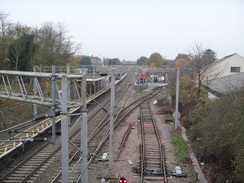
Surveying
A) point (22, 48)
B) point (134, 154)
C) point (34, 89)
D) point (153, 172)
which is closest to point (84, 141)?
point (34, 89)

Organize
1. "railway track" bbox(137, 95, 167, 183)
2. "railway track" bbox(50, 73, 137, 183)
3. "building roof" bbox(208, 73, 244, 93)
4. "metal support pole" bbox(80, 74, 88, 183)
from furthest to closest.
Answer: "building roof" bbox(208, 73, 244, 93) < "railway track" bbox(137, 95, 167, 183) < "railway track" bbox(50, 73, 137, 183) < "metal support pole" bbox(80, 74, 88, 183)

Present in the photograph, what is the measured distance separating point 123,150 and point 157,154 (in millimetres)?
1696

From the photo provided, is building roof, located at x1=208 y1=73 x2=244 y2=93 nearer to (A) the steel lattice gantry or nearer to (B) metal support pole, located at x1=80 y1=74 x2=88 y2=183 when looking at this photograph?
(B) metal support pole, located at x1=80 y1=74 x2=88 y2=183

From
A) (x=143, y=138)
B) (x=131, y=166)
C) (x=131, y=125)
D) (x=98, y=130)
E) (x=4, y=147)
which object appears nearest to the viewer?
(x=131, y=166)

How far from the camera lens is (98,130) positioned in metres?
16.0

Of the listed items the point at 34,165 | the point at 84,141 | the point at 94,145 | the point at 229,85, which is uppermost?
the point at 229,85

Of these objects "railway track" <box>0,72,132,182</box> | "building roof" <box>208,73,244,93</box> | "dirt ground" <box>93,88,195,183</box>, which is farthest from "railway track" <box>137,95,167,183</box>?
"building roof" <box>208,73,244,93</box>

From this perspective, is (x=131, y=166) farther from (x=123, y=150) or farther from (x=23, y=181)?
(x=23, y=181)

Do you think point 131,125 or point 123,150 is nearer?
point 123,150

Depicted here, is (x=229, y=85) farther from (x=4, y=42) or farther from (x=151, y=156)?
(x=4, y=42)

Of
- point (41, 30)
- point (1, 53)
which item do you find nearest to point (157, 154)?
point (1, 53)

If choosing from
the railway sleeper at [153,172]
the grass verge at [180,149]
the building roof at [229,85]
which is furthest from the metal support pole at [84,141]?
the building roof at [229,85]

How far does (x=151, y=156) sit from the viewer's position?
1154cm

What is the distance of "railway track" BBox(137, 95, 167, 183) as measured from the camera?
9.48 meters
